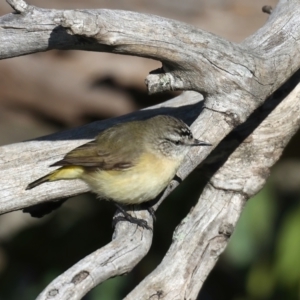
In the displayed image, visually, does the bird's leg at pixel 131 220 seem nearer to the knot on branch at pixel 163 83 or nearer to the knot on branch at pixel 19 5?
the knot on branch at pixel 163 83

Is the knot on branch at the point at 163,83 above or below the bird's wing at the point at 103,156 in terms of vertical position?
above

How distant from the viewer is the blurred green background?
17.8 feet

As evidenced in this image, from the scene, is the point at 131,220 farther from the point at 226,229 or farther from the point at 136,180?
the point at 226,229

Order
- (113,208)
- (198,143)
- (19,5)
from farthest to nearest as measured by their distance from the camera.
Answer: (113,208)
(198,143)
(19,5)

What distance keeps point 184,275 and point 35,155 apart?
1173 millimetres

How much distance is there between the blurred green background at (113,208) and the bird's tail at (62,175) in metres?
1.51

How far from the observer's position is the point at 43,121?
6824mm

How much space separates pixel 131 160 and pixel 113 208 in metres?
1.56

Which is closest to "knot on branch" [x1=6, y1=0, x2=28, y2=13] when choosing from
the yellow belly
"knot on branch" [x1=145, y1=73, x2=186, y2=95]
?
"knot on branch" [x1=145, y1=73, x2=186, y2=95]

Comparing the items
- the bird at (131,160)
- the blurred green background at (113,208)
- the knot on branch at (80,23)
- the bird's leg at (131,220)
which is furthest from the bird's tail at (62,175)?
the blurred green background at (113,208)

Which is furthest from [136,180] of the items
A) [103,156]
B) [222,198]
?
[222,198]

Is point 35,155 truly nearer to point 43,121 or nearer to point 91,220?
point 91,220

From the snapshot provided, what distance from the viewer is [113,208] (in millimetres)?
5750

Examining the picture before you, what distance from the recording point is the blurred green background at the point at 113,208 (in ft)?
17.8
